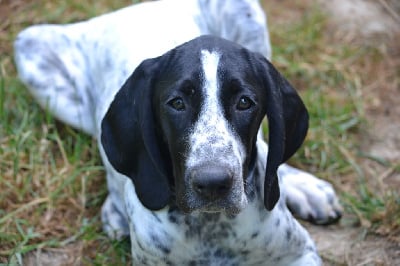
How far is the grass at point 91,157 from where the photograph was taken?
4438 millimetres

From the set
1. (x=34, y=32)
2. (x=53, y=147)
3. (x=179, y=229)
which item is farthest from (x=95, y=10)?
(x=179, y=229)

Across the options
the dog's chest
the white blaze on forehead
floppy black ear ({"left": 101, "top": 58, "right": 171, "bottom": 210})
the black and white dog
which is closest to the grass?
the black and white dog

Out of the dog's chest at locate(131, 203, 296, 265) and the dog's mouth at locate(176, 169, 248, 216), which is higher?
the dog's mouth at locate(176, 169, 248, 216)

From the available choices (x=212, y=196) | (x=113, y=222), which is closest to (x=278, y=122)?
(x=212, y=196)

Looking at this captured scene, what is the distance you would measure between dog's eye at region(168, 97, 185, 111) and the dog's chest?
0.52 m

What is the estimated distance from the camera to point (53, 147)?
5016 mm

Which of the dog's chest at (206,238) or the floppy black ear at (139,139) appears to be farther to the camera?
the dog's chest at (206,238)

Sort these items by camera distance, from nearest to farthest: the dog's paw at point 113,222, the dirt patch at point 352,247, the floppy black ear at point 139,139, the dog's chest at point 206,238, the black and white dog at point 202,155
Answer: the black and white dog at point 202,155 → the floppy black ear at point 139,139 → the dog's chest at point 206,238 → the dirt patch at point 352,247 → the dog's paw at point 113,222

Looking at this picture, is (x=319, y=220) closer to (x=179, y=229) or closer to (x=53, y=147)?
(x=179, y=229)

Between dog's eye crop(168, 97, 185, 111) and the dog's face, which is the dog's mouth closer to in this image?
the dog's face

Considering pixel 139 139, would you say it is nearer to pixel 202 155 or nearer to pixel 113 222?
pixel 202 155

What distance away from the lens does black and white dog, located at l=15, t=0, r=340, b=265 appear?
3.25 metres

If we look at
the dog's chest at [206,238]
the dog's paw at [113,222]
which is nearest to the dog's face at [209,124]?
the dog's chest at [206,238]

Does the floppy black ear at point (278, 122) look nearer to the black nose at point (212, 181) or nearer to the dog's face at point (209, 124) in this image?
the dog's face at point (209, 124)
